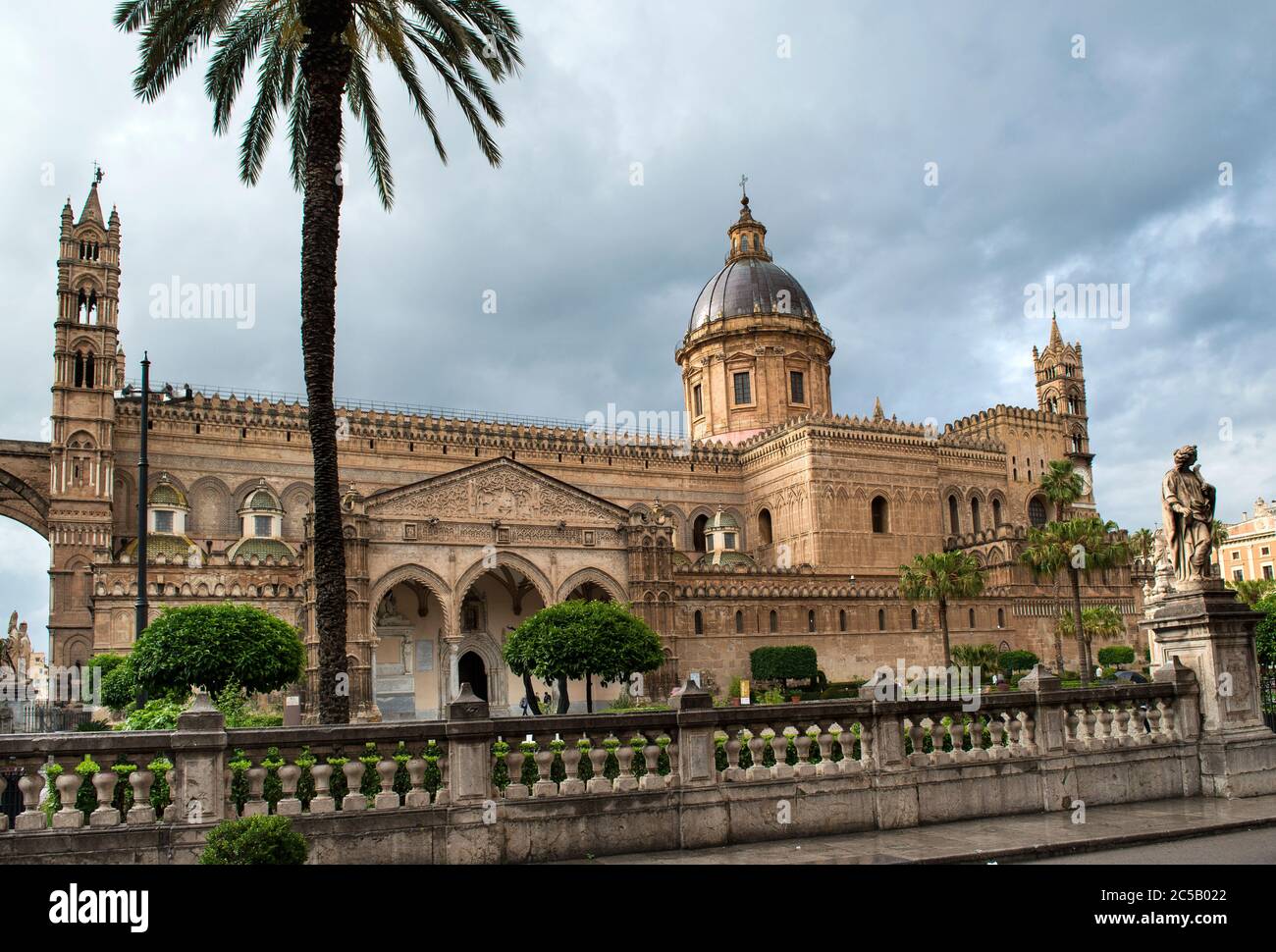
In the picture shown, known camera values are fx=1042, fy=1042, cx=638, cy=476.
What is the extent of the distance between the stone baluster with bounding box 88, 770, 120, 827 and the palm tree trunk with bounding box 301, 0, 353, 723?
17.5ft

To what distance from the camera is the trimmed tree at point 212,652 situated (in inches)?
858

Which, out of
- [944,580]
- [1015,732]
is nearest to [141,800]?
[1015,732]

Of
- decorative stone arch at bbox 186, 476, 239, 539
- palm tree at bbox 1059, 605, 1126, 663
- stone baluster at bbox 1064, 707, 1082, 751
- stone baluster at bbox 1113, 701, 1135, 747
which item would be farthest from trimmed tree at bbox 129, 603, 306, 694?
palm tree at bbox 1059, 605, 1126, 663

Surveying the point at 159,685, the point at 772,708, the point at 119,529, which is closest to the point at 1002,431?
the point at 119,529

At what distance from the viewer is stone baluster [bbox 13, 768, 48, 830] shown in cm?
767

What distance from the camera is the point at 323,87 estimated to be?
44.5ft

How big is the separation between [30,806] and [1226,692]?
1225 centimetres

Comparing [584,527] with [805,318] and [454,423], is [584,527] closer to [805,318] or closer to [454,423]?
[454,423]

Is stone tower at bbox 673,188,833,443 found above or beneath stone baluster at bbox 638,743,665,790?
above

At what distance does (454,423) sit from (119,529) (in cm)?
1509

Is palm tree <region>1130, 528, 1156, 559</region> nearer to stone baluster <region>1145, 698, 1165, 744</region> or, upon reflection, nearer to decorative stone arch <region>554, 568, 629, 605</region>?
decorative stone arch <region>554, 568, 629, 605</region>

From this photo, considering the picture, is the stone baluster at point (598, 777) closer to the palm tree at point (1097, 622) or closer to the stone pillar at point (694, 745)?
the stone pillar at point (694, 745)

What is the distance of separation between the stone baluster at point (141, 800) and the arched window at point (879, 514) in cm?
4744

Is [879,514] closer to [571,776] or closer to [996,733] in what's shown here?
[996,733]
